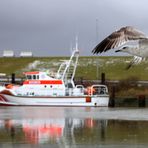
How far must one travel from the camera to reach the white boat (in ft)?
167

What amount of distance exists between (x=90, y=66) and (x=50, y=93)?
26692 mm

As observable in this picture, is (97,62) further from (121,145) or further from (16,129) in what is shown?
(121,145)

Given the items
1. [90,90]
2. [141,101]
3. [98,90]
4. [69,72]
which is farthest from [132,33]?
[69,72]

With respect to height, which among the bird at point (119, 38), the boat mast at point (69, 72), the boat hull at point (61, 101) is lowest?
the boat hull at point (61, 101)

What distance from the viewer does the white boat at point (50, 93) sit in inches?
1999

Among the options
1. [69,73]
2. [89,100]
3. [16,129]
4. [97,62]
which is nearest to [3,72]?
[97,62]

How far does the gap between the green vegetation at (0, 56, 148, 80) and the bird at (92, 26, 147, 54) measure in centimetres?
5037

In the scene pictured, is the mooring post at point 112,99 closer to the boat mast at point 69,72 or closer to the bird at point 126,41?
the boat mast at point 69,72

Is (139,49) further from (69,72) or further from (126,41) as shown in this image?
(69,72)

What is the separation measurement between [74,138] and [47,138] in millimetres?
790

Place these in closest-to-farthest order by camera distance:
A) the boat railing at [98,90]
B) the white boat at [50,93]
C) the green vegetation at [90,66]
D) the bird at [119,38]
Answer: the bird at [119,38] → the white boat at [50,93] → the boat railing at [98,90] → the green vegetation at [90,66]

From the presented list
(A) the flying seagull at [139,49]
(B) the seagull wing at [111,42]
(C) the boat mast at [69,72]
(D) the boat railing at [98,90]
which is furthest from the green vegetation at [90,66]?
(B) the seagull wing at [111,42]

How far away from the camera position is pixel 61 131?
20.9 m

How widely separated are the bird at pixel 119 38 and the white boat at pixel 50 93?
1374 inches
